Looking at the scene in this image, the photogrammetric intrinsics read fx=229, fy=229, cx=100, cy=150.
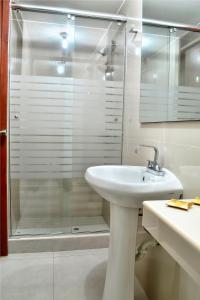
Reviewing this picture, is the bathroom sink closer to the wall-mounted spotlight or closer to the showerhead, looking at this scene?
the wall-mounted spotlight

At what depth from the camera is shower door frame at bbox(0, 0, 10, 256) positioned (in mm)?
1817

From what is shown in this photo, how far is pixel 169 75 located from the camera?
1.45m

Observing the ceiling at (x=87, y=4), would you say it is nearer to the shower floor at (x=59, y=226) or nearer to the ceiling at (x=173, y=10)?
the ceiling at (x=173, y=10)

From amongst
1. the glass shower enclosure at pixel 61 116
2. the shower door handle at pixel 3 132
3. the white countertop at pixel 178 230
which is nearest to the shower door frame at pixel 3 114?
the shower door handle at pixel 3 132

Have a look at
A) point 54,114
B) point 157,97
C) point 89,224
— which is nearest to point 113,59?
point 54,114

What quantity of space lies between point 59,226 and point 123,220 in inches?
49.4

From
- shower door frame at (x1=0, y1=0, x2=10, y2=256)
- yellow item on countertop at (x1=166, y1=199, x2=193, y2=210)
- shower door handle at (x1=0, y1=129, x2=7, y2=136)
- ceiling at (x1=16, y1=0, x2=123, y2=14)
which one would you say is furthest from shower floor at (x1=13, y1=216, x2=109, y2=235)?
ceiling at (x1=16, y1=0, x2=123, y2=14)

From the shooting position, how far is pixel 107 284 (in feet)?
4.36

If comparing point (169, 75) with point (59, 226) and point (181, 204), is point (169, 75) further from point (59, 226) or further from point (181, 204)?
point (59, 226)

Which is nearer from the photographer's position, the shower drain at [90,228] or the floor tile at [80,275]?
the floor tile at [80,275]

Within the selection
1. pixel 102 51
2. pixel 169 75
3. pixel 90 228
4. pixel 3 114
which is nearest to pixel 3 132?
pixel 3 114

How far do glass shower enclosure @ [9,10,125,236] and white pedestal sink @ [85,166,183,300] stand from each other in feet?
3.15

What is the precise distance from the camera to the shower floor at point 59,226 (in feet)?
7.15

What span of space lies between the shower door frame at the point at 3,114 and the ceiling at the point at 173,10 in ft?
3.65
